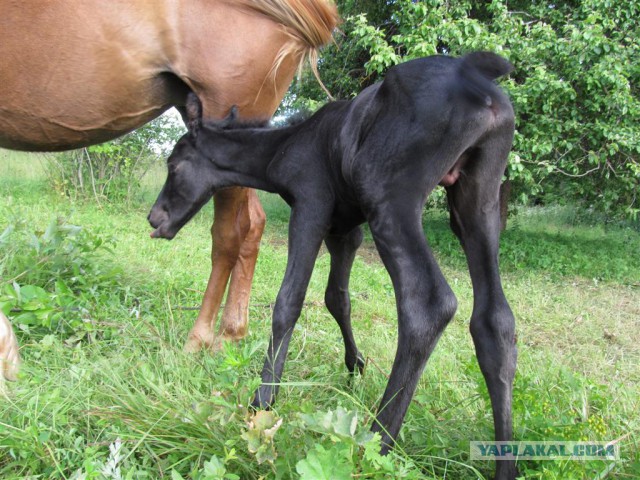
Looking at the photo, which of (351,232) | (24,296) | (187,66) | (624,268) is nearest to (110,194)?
(24,296)

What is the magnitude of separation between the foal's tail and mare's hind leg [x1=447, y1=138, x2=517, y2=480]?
0.59 feet

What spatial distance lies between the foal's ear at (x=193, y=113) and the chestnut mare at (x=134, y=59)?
0.07 metres

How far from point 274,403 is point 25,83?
71.9 inches

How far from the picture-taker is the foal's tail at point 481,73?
1656 mm

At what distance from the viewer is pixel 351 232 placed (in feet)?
7.53

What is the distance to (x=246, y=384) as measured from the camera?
1.80 m

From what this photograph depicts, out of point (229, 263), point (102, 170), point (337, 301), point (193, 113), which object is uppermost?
point (193, 113)

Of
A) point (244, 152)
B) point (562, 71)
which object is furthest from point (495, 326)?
point (562, 71)

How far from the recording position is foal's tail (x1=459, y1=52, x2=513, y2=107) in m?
1.66

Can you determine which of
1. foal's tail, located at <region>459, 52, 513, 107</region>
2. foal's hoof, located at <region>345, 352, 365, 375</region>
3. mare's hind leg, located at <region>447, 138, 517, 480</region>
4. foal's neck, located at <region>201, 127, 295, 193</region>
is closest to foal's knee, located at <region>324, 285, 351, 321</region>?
foal's hoof, located at <region>345, 352, 365, 375</region>

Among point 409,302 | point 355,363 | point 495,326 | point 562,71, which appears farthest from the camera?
point 562,71

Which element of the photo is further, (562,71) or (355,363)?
(562,71)

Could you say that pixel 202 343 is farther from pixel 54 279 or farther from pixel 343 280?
pixel 54 279

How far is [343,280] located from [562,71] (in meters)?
5.13
